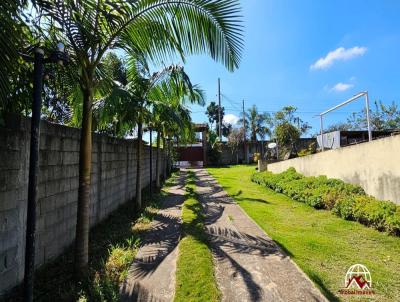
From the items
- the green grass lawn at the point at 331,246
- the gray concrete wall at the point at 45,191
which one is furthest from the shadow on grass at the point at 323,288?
the gray concrete wall at the point at 45,191

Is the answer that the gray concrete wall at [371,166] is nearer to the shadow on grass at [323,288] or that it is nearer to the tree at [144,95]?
the shadow on grass at [323,288]

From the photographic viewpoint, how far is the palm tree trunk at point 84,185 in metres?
4.39

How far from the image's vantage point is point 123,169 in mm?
10523

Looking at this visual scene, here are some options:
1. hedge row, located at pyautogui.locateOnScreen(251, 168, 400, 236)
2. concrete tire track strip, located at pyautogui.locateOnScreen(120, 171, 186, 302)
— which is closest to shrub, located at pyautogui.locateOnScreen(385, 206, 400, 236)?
hedge row, located at pyautogui.locateOnScreen(251, 168, 400, 236)

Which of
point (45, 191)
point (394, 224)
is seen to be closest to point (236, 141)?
point (394, 224)

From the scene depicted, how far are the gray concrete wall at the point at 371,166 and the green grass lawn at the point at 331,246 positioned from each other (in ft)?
3.94

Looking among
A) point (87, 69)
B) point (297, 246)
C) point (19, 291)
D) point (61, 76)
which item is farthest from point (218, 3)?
point (297, 246)

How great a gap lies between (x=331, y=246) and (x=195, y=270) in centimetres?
290

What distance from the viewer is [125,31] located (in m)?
4.38

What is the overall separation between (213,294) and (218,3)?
334 centimetres

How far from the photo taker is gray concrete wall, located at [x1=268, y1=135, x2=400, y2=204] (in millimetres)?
7875

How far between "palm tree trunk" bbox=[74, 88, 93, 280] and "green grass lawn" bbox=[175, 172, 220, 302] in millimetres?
1311

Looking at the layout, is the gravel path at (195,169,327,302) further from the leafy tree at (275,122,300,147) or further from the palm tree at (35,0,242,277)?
the leafy tree at (275,122,300,147)

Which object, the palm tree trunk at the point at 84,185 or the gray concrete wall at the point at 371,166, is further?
the gray concrete wall at the point at 371,166
